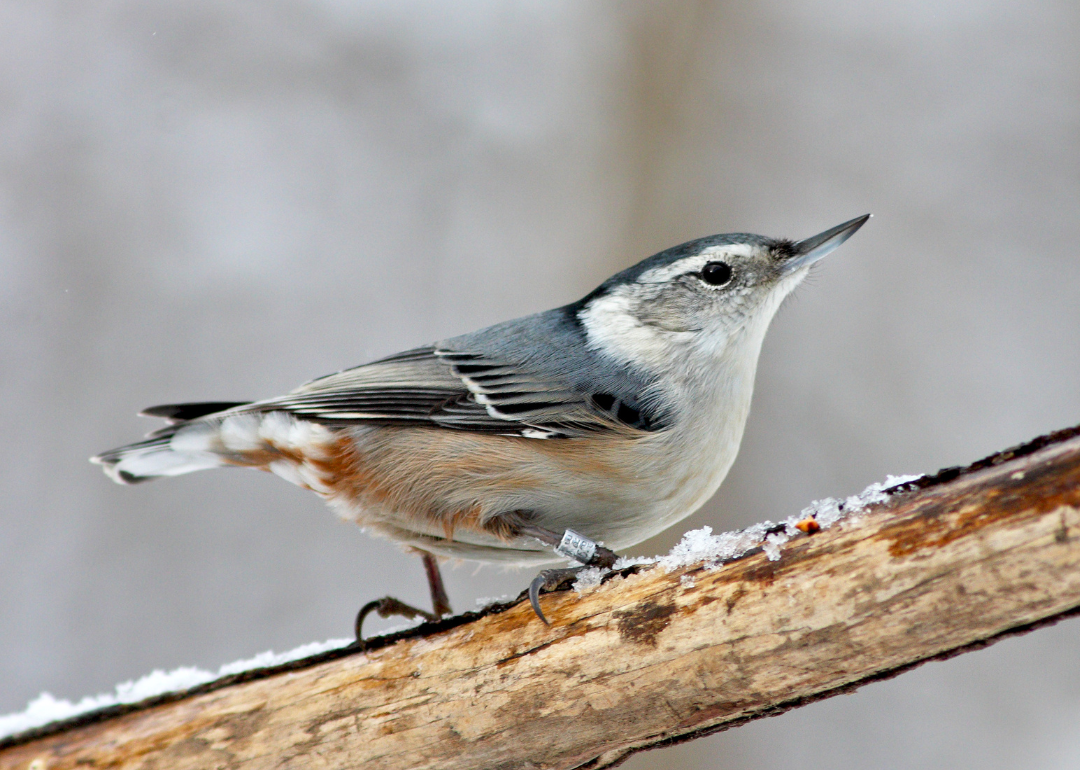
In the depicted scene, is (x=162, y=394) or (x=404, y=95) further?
(x=404, y=95)

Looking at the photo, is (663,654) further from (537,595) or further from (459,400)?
(459,400)

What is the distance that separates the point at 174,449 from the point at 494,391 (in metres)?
1.15

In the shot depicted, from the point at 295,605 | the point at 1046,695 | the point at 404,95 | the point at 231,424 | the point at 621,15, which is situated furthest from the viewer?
the point at 404,95

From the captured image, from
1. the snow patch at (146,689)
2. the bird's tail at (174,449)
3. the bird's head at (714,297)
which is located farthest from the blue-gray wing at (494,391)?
the snow patch at (146,689)

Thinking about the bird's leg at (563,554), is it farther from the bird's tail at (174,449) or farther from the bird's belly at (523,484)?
the bird's tail at (174,449)

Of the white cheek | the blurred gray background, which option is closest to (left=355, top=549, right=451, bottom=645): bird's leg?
the white cheek

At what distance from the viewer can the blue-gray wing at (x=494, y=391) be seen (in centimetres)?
242

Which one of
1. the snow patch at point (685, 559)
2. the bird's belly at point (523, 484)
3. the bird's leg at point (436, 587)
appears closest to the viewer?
the snow patch at point (685, 559)

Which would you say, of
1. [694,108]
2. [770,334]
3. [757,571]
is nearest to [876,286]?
[770,334]

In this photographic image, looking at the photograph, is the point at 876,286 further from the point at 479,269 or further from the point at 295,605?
the point at 295,605

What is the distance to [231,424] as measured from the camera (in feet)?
9.01

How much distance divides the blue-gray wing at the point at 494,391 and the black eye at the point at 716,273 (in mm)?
408

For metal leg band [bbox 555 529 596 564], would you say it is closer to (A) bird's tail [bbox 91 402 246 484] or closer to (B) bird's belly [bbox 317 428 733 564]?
(B) bird's belly [bbox 317 428 733 564]

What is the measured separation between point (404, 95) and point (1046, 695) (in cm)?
481
